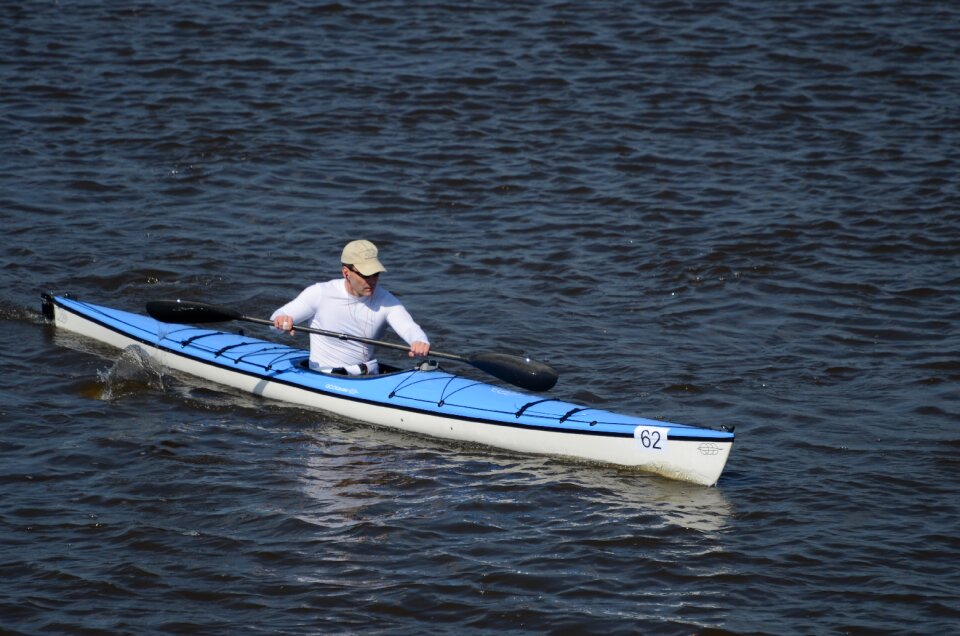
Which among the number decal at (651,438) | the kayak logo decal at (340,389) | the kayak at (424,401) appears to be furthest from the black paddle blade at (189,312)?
the number decal at (651,438)

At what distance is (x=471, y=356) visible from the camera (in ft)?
26.6

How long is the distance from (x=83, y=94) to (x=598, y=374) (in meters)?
8.96

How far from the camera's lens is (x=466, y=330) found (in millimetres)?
9797

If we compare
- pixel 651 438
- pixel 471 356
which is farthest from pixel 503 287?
pixel 651 438

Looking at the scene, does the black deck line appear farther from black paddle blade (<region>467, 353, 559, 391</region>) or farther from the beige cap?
the beige cap

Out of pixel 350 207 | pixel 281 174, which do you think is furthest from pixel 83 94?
pixel 350 207

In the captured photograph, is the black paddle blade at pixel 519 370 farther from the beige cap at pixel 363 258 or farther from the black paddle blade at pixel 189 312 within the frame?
the black paddle blade at pixel 189 312

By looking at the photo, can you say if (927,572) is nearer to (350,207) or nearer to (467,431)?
(467,431)

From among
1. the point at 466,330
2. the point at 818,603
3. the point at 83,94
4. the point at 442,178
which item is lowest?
the point at 818,603

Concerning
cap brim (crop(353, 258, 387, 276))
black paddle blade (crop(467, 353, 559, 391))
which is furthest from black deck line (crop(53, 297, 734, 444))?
cap brim (crop(353, 258, 387, 276))

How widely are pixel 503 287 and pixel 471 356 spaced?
270 centimetres

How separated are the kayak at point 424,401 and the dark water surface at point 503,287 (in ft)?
0.47

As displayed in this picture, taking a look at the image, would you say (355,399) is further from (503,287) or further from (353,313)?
(503,287)

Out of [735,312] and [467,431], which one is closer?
[467,431]
